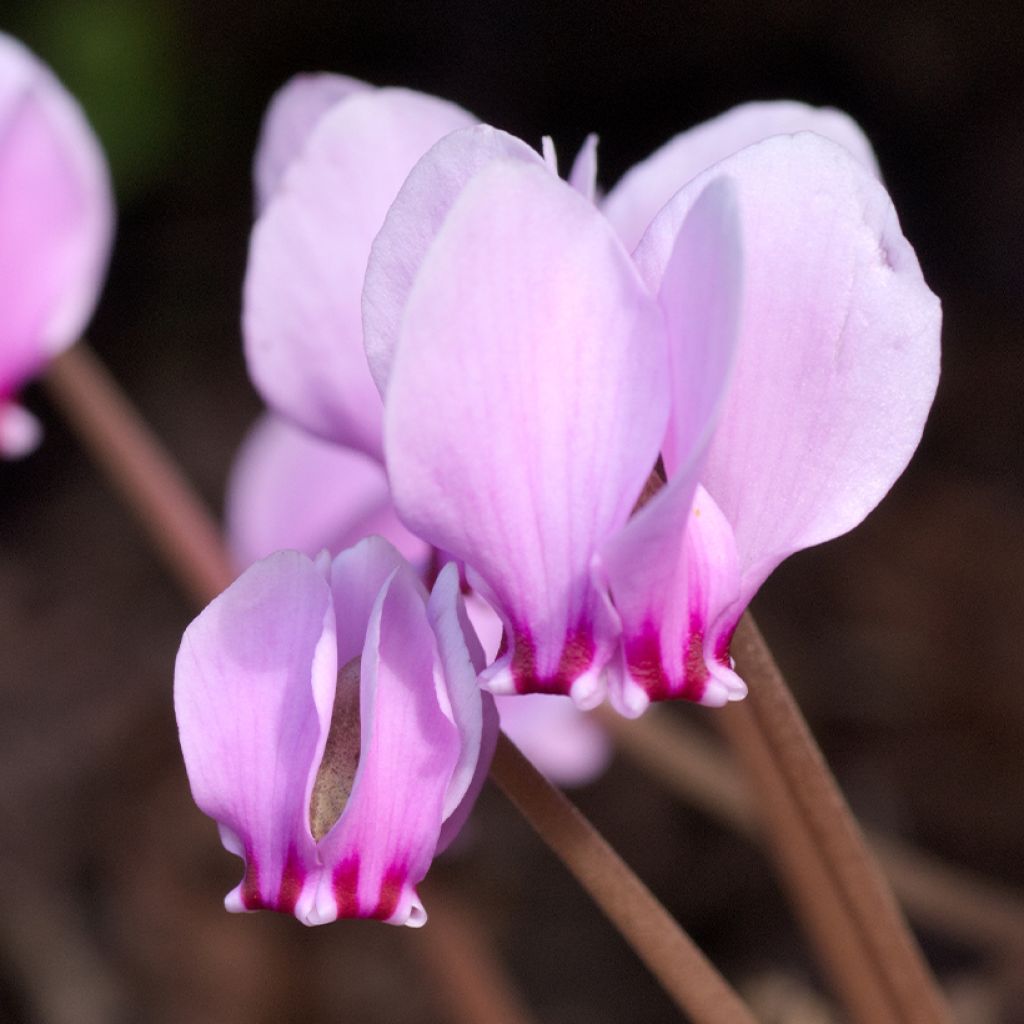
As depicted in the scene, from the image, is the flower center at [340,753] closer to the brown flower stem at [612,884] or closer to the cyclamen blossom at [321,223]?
the brown flower stem at [612,884]

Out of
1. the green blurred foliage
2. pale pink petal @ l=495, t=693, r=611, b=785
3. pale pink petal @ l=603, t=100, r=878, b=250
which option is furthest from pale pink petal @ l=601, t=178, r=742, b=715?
the green blurred foliage

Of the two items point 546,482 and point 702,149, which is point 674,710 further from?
point 546,482

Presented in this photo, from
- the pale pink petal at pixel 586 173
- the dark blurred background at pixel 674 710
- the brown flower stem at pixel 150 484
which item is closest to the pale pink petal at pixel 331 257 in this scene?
the pale pink petal at pixel 586 173

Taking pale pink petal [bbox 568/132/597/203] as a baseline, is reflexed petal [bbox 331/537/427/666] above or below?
below

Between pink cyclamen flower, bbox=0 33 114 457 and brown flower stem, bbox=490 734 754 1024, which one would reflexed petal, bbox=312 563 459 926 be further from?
pink cyclamen flower, bbox=0 33 114 457

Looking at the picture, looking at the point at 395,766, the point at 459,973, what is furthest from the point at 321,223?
the point at 459,973

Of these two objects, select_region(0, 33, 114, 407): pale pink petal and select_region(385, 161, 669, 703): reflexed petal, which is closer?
select_region(385, 161, 669, 703): reflexed petal

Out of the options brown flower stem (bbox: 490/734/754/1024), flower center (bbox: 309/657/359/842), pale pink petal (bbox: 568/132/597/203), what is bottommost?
brown flower stem (bbox: 490/734/754/1024)

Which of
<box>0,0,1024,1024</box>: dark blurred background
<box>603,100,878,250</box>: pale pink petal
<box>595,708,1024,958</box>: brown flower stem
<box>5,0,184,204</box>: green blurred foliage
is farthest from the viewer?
<box>5,0,184,204</box>: green blurred foliage
